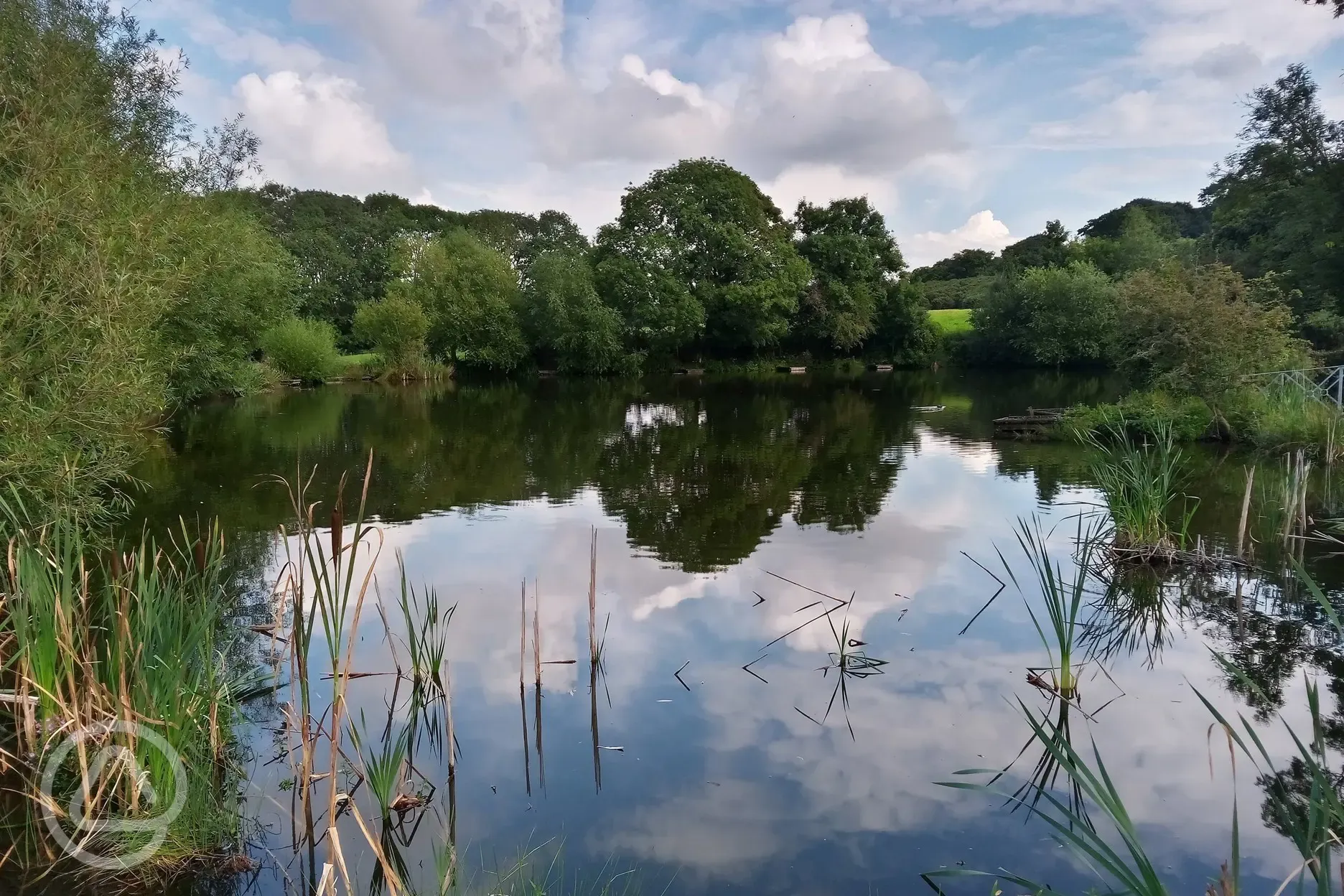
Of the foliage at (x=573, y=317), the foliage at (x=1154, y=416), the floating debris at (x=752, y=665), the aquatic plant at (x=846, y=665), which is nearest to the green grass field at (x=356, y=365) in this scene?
the foliage at (x=573, y=317)

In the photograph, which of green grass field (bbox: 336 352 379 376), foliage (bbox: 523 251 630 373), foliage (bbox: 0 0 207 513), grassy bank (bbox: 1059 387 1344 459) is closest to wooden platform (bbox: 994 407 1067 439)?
grassy bank (bbox: 1059 387 1344 459)

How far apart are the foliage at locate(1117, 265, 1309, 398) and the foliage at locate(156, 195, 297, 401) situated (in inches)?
728

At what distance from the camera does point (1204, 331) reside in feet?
56.7

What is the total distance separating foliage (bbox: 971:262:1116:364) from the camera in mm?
45688

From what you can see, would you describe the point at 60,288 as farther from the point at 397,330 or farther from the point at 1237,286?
the point at 397,330

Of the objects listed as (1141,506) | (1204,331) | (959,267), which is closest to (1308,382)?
(1204,331)

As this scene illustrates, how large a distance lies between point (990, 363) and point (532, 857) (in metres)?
53.6

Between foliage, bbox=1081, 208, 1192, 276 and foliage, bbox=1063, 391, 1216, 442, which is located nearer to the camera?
foliage, bbox=1063, 391, 1216, 442

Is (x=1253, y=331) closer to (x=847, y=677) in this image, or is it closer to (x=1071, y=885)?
(x=847, y=677)

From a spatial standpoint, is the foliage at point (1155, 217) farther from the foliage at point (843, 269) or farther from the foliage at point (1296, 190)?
the foliage at point (1296, 190)

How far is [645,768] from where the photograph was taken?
5.58 meters

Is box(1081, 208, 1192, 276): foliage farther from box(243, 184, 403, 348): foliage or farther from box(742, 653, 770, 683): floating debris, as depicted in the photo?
box(742, 653, 770, 683): floating debris

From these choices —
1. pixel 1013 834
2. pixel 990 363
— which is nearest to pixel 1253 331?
pixel 1013 834

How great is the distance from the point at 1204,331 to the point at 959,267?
66.6 metres
